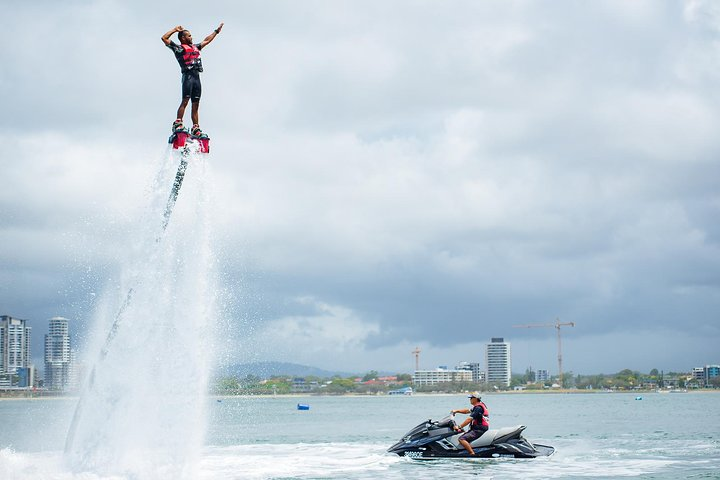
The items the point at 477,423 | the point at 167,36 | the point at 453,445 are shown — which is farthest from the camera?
the point at 477,423

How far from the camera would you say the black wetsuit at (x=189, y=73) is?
66.6ft

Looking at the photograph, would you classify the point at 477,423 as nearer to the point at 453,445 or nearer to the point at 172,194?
the point at 453,445

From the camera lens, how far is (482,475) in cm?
3069

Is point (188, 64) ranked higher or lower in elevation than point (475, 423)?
higher

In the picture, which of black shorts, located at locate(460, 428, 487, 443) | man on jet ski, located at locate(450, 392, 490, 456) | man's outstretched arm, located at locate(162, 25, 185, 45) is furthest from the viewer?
black shorts, located at locate(460, 428, 487, 443)

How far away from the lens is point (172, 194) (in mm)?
21375

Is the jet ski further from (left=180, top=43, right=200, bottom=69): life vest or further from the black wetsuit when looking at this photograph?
(left=180, top=43, right=200, bottom=69): life vest

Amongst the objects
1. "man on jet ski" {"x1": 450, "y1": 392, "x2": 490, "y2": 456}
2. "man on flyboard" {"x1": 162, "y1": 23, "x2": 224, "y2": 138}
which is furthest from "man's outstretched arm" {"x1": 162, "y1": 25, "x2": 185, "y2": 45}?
"man on jet ski" {"x1": 450, "y1": 392, "x2": 490, "y2": 456}

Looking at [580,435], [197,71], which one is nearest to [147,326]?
[197,71]

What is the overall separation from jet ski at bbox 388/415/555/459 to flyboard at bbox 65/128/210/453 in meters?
15.0

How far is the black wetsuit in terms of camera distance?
20312 mm

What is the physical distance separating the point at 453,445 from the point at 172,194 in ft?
59.4

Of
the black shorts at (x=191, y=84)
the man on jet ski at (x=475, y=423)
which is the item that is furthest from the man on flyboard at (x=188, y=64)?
the man on jet ski at (x=475, y=423)

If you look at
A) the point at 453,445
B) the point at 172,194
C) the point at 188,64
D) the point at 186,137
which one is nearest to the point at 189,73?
the point at 188,64
